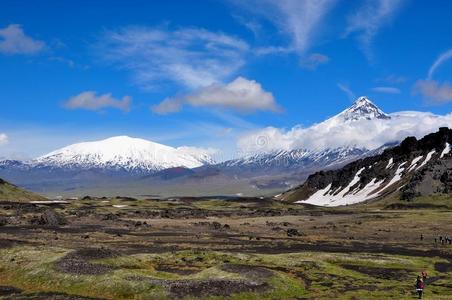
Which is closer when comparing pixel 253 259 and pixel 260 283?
pixel 260 283

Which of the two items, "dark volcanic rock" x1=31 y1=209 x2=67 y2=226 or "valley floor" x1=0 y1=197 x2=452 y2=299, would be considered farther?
"dark volcanic rock" x1=31 y1=209 x2=67 y2=226

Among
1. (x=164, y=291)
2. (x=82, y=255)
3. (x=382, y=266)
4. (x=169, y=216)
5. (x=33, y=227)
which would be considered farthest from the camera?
(x=169, y=216)

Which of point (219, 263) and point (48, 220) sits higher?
point (48, 220)

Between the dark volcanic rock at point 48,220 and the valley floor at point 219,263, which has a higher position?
the dark volcanic rock at point 48,220

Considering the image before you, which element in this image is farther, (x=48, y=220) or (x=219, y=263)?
(x=48, y=220)

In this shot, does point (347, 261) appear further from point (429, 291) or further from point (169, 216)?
point (169, 216)

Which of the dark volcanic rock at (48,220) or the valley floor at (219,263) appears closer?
the valley floor at (219,263)

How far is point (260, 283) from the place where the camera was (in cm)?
6066

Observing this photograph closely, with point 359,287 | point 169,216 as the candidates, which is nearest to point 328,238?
point 359,287

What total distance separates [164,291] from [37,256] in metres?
26.2

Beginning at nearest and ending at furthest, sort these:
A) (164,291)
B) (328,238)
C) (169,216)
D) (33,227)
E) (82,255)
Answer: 1. (164,291)
2. (82,255)
3. (328,238)
4. (33,227)
5. (169,216)

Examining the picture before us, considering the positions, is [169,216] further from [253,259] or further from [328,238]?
[253,259]

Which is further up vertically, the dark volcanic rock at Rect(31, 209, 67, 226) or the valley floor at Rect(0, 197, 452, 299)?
the dark volcanic rock at Rect(31, 209, 67, 226)

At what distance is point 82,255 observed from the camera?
73.7 meters
